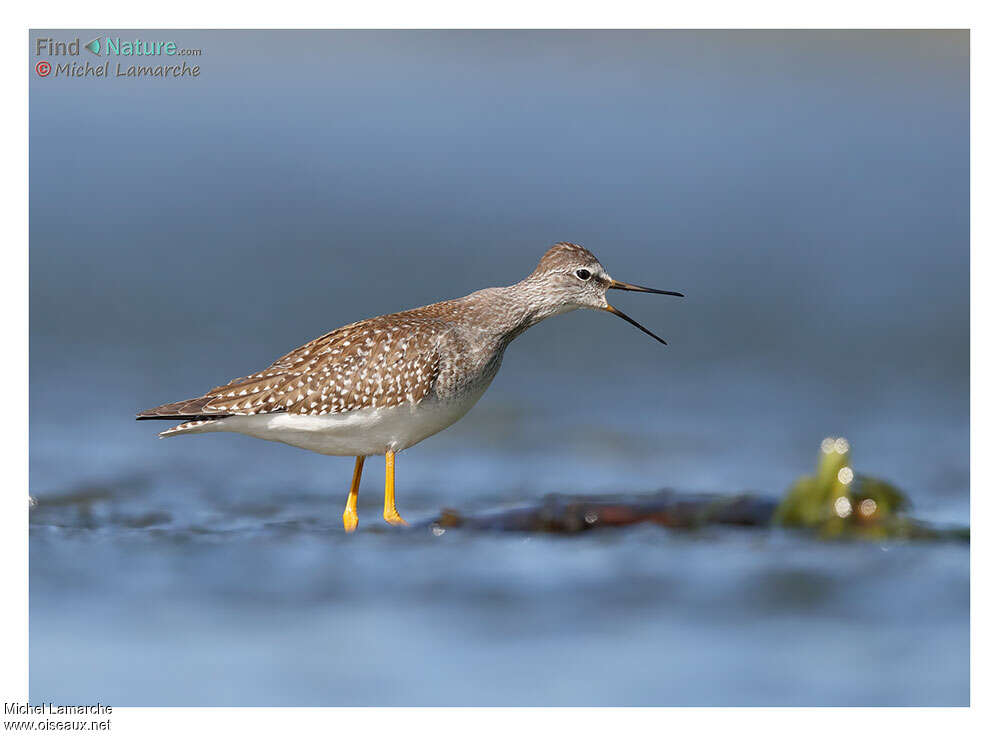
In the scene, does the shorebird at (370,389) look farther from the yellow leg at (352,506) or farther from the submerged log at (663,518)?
the submerged log at (663,518)

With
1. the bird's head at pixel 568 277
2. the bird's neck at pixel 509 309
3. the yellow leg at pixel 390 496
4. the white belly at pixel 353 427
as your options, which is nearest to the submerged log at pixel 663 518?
the yellow leg at pixel 390 496

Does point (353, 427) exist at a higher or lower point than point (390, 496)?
higher

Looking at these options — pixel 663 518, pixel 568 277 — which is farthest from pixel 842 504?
pixel 568 277

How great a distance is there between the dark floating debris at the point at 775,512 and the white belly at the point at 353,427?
630 millimetres

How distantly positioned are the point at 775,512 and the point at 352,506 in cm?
294

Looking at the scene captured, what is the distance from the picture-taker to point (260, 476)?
1042 cm

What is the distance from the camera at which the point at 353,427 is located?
28.8 ft

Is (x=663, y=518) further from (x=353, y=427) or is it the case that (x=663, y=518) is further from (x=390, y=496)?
(x=353, y=427)

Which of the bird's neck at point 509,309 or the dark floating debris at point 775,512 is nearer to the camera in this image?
the dark floating debris at point 775,512

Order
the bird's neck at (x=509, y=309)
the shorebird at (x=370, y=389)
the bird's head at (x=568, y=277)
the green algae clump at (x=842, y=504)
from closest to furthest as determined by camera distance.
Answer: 1. the green algae clump at (x=842, y=504)
2. the shorebird at (x=370, y=389)
3. the bird's neck at (x=509, y=309)
4. the bird's head at (x=568, y=277)

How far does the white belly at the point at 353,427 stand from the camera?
875 cm

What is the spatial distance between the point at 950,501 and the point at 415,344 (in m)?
4.08

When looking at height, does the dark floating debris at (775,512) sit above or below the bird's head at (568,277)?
below

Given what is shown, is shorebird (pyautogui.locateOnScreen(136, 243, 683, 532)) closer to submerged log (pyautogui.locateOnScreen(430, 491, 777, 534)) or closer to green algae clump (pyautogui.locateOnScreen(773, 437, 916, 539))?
submerged log (pyautogui.locateOnScreen(430, 491, 777, 534))
